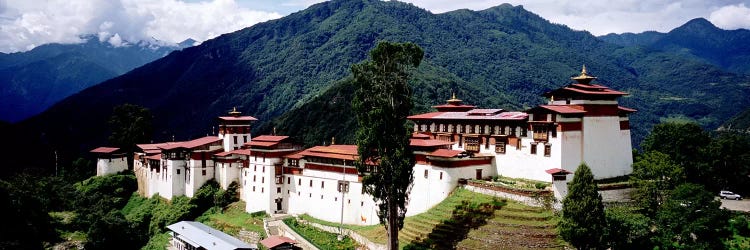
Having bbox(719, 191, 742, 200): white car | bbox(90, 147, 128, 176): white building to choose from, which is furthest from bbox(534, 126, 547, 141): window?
bbox(90, 147, 128, 176): white building

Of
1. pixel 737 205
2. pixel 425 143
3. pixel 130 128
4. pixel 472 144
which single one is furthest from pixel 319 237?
pixel 130 128

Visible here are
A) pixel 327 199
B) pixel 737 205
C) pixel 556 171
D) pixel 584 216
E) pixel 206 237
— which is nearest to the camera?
pixel 584 216

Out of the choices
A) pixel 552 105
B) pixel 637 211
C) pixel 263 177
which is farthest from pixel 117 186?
pixel 637 211

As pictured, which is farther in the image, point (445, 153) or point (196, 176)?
point (196, 176)

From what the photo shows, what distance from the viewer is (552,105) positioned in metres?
43.9

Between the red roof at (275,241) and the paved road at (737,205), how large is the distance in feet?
106

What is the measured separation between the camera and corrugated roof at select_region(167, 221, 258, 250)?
44.8m

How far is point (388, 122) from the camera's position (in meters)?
38.2

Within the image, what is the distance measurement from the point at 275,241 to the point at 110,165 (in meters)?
39.7

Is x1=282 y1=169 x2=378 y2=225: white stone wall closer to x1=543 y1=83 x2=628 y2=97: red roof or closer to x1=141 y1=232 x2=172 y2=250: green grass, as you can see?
x1=141 y1=232 x2=172 y2=250: green grass

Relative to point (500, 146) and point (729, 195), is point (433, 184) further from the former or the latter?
point (729, 195)

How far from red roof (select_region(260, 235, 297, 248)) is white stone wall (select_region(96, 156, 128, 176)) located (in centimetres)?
3793

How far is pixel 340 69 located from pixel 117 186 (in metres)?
104

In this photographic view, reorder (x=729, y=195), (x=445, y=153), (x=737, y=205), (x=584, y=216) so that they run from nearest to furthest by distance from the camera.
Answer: (x=584, y=216), (x=445, y=153), (x=737, y=205), (x=729, y=195)
